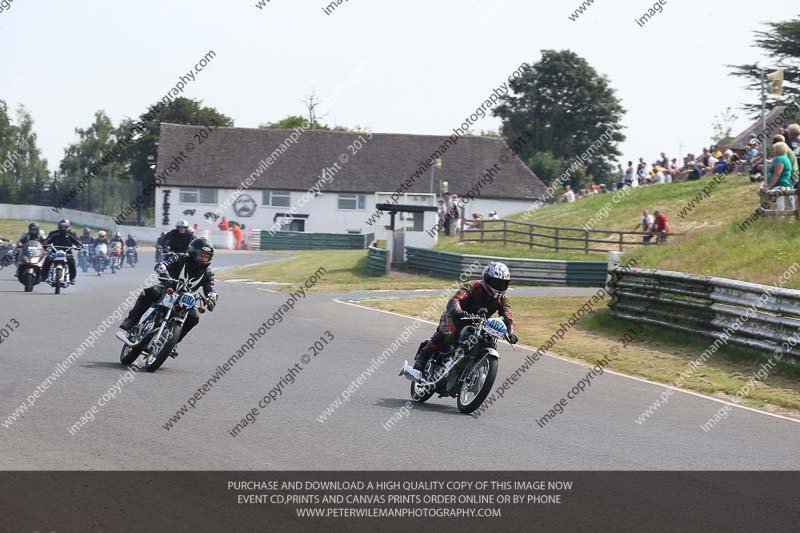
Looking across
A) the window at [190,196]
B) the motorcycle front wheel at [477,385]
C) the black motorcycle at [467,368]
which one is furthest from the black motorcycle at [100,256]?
the window at [190,196]

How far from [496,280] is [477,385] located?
3.52 feet

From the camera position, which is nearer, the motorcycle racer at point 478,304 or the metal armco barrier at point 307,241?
the motorcycle racer at point 478,304

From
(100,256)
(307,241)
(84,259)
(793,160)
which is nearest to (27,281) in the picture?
(100,256)

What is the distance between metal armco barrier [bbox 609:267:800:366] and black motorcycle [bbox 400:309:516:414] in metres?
5.91

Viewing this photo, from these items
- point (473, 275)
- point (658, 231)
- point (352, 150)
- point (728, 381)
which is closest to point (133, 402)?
point (728, 381)

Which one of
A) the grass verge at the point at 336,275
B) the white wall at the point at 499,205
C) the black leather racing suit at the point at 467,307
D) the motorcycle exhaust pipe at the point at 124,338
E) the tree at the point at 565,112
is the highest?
the tree at the point at 565,112

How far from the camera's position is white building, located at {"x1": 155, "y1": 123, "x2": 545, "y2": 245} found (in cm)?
7500

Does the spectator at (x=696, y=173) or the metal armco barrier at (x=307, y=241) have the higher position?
the spectator at (x=696, y=173)

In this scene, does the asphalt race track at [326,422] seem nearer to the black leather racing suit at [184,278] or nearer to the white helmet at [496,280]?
the black leather racing suit at [184,278]

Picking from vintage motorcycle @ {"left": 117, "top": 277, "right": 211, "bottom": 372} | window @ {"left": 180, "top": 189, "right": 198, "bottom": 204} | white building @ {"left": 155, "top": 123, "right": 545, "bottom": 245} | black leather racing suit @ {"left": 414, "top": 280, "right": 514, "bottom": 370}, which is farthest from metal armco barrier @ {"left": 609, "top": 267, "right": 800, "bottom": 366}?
window @ {"left": 180, "top": 189, "right": 198, "bottom": 204}

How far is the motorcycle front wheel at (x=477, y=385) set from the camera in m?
10.6

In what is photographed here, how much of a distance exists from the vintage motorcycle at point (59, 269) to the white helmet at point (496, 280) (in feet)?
55.5
